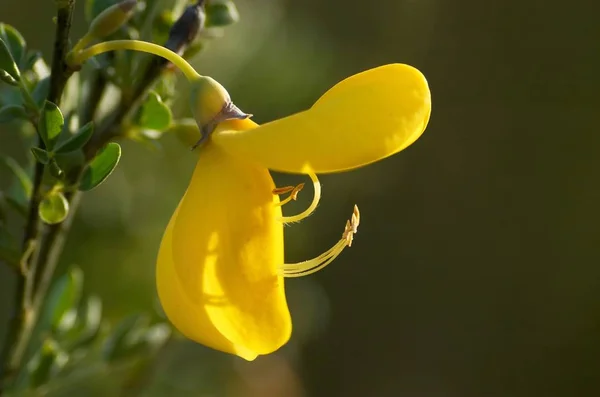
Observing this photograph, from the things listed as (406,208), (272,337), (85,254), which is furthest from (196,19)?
(406,208)

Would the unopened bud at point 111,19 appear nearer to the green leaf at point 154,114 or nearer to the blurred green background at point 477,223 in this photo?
the green leaf at point 154,114

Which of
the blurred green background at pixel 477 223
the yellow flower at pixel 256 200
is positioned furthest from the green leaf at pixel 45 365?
the blurred green background at pixel 477 223

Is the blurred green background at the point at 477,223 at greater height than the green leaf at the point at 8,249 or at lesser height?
lesser

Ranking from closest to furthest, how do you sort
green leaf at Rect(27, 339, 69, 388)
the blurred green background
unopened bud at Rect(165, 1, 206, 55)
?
unopened bud at Rect(165, 1, 206, 55), green leaf at Rect(27, 339, 69, 388), the blurred green background

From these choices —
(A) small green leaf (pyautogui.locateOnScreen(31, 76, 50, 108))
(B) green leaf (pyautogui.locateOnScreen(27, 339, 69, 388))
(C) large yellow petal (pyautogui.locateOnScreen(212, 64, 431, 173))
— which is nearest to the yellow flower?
(C) large yellow petal (pyautogui.locateOnScreen(212, 64, 431, 173))

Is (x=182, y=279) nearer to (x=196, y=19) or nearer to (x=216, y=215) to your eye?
(x=216, y=215)

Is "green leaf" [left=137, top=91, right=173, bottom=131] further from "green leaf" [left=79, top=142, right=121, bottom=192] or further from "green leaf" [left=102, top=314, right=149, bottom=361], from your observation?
"green leaf" [left=102, top=314, right=149, bottom=361]
